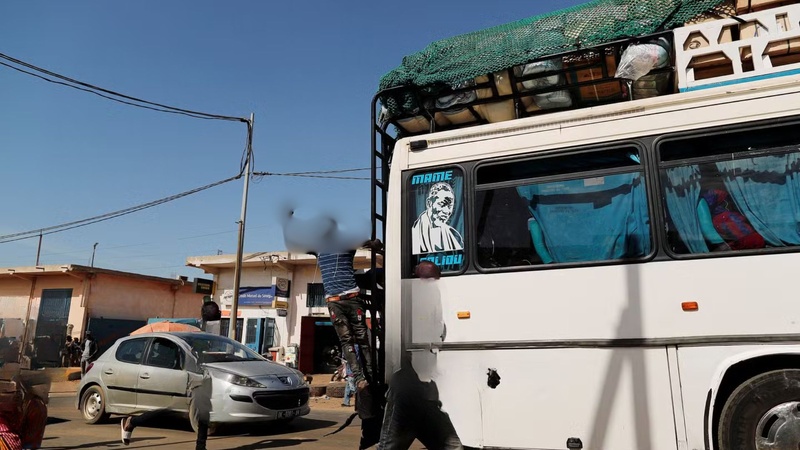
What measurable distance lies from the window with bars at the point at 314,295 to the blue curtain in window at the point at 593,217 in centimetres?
1937

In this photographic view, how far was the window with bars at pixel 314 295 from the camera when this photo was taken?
2331 cm

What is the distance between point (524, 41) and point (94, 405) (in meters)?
9.18

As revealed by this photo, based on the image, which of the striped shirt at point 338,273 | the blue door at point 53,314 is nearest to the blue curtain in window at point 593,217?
the striped shirt at point 338,273

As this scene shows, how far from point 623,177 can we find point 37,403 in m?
5.18

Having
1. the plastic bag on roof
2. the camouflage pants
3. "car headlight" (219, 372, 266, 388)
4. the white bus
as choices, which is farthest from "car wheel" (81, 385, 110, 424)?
the plastic bag on roof

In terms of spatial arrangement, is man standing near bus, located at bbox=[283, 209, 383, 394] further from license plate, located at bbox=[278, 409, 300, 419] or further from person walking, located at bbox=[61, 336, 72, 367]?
person walking, located at bbox=[61, 336, 72, 367]

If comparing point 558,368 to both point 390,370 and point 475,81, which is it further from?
point 475,81

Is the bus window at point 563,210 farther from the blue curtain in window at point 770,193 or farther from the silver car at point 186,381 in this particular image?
the silver car at point 186,381

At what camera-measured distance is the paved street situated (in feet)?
25.2

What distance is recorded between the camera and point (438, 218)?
498 cm

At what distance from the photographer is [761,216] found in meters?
4.02

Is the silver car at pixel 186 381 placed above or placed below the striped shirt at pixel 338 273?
below

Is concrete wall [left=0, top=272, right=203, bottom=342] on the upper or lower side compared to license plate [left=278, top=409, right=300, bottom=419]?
upper

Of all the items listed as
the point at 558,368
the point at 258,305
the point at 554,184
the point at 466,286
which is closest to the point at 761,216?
the point at 554,184
